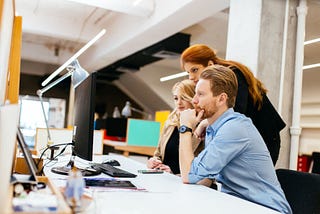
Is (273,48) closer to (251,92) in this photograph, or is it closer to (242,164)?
(251,92)

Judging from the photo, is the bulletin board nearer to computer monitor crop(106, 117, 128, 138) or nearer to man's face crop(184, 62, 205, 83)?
computer monitor crop(106, 117, 128, 138)

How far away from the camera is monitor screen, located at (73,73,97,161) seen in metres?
1.46

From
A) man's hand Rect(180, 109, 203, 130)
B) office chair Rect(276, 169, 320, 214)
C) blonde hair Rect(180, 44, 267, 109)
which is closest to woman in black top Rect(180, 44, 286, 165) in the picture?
blonde hair Rect(180, 44, 267, 109)

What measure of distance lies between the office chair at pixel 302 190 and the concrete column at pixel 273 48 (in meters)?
1.00

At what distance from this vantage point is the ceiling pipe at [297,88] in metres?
2.55

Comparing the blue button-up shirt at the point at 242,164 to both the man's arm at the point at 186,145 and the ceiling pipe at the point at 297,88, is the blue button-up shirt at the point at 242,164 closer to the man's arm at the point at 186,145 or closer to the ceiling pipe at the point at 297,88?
the man's arm at the point at 186,145

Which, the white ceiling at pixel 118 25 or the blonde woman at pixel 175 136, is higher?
the white ceiling at pixel 118 25

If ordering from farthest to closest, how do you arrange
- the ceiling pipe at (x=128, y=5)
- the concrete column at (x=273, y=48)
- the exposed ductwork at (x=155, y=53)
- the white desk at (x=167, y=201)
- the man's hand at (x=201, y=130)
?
the exposed ductwork at (x=155, y=53), the ceiling pipe at (x=128, y=5), the concrete column at (x=273, y=48), the man's hand at (x=201, y=130), the white desk at (x=167, y=201)

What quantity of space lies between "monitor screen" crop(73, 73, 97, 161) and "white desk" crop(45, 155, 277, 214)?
165 mm

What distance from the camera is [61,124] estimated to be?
10.4 m

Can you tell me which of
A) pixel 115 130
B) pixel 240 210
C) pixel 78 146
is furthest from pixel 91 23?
pixel 240 210

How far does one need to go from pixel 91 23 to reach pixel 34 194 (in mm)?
5461

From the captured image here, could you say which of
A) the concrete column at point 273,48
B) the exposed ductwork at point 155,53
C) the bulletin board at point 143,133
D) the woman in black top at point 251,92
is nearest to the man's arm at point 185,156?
the woman in black top at point 251,92

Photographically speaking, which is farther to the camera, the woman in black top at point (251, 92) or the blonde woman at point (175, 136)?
the blonde woman at point (175, 136)
